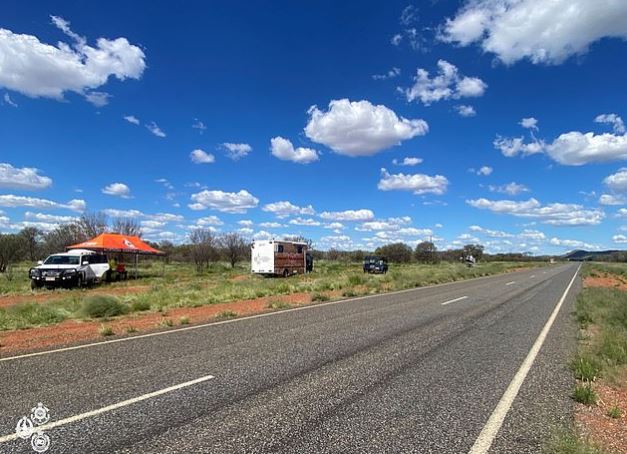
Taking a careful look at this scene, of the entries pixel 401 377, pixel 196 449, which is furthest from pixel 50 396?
pixel 401 377

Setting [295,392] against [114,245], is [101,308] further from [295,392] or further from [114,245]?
[114,245]

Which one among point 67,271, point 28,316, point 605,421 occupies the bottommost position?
point 605,421

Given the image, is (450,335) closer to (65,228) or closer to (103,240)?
(103,240)

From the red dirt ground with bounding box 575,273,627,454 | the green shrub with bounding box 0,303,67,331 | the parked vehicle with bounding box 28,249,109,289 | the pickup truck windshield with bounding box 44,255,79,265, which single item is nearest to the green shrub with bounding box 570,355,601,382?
the red dirt ground with bounding box 575,273,627,454

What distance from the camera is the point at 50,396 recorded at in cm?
575

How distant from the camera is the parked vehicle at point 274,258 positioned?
1541 inches

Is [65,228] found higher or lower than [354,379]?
higher

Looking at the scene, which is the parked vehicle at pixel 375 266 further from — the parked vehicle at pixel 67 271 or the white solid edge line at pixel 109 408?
the white solid edge line at pixel 109 408

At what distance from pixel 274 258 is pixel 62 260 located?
1624 centimetres

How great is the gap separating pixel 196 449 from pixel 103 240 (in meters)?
36.0

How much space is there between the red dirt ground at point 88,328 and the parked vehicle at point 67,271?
13.8 meters

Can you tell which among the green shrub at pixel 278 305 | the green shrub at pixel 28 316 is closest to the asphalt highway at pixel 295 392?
the green shrub at pixel 28 316

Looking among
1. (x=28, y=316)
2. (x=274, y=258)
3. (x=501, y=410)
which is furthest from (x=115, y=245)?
(x=501, y=410)

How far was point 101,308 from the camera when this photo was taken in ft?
48.9
